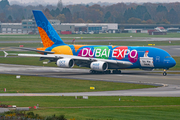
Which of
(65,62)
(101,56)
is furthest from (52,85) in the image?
(101,56)

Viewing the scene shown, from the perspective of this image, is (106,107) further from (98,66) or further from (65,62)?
Answer: (65,62)

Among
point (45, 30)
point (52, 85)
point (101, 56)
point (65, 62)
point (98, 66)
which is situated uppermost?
point (45, 30)

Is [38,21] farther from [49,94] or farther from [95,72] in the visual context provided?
[49,94]

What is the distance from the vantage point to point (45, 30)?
69.9 meters

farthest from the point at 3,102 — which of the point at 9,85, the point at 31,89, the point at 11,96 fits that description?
the point at 9,85

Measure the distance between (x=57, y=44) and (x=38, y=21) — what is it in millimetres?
5797

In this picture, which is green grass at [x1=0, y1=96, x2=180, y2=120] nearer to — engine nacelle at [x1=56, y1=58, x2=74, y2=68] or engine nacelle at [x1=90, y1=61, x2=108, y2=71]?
engine nacelle at [x1=90, y1=61, x2=108, y2=71]

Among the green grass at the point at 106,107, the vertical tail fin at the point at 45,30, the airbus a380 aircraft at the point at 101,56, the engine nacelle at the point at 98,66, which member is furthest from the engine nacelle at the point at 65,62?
the green grass at the point at 106,107

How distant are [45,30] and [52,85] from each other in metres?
22.4

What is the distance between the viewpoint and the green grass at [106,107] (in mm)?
29047

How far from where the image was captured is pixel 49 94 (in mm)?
42094

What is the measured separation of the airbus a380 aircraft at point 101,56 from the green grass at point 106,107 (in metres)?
23.0

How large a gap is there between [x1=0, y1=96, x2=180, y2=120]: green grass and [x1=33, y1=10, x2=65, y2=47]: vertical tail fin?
32.3 m

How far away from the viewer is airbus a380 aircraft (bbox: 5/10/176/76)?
61375mm
